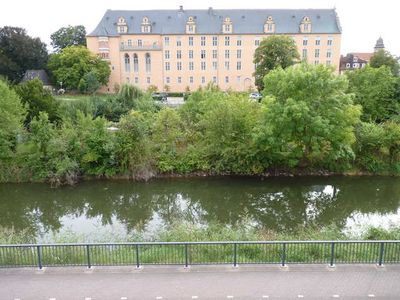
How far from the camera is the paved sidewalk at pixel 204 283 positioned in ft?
32.5

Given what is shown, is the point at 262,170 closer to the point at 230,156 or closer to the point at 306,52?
the point at 230,156

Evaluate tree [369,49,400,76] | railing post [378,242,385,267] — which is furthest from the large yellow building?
railing post [378,242,385,267]

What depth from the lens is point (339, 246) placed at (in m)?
11.6

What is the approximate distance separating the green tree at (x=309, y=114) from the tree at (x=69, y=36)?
6107 centimetres

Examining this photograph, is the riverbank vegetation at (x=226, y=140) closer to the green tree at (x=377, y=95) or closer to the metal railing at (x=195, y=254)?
the green tree at (x=377, y=95)

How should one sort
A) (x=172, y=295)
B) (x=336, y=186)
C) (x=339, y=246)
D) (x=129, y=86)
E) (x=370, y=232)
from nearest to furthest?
(x=172, y=295)
(x=339, y=246)
(x=370, y=232)
(x=336, y=186)
(x=129, y=86)

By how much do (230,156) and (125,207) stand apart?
8.90m

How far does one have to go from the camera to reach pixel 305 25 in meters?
64.8

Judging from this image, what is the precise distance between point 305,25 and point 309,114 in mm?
44200

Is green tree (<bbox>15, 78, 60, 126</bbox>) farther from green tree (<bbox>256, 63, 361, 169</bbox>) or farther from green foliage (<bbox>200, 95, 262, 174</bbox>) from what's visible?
green tree (<bbox>256, 63, 361, 169</bbox>)

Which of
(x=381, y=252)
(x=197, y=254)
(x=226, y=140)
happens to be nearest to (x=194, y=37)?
(x=226, y=140)

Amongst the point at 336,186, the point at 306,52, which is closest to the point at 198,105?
the point at 336,186

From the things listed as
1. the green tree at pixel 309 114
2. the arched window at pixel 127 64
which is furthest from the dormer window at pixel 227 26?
the green tree at pixel 309 114

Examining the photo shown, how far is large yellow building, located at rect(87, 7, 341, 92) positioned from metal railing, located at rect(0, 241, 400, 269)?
181ft
